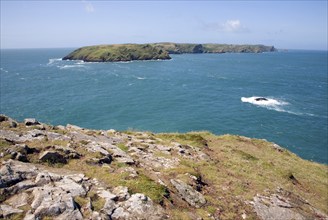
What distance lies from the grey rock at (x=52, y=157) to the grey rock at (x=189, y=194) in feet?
30.0

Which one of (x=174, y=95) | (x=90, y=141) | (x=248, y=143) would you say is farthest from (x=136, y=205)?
(x=174, y=95)

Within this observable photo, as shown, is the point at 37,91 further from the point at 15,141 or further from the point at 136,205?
the point at 136,205

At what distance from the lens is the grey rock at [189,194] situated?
21141 mm

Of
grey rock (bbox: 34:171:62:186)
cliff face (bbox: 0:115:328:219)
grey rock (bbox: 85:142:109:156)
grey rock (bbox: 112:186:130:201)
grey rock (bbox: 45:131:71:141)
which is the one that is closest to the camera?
cliff face (bbox: 0:115:328:219)

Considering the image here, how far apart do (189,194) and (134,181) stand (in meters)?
4.48

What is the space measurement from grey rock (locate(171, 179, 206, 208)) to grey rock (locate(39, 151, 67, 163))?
9.14 metres

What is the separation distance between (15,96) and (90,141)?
300 ft

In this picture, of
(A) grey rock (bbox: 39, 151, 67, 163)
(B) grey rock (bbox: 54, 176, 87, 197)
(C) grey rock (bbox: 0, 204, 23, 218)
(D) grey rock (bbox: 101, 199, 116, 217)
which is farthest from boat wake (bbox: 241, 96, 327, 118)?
(C) grey rock (bbox: 0, 204, 23, 218)

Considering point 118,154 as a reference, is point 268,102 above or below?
below

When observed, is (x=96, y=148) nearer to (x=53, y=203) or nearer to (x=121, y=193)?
(x=121, y=193)

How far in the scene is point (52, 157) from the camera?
73.3 feet

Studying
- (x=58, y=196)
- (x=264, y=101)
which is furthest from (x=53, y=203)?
(x=264, y=101)

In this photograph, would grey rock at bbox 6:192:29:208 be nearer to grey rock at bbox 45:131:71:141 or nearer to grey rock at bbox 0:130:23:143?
grey rock at bbox 0:130:23:143

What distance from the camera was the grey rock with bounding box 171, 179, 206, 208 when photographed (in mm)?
21141
